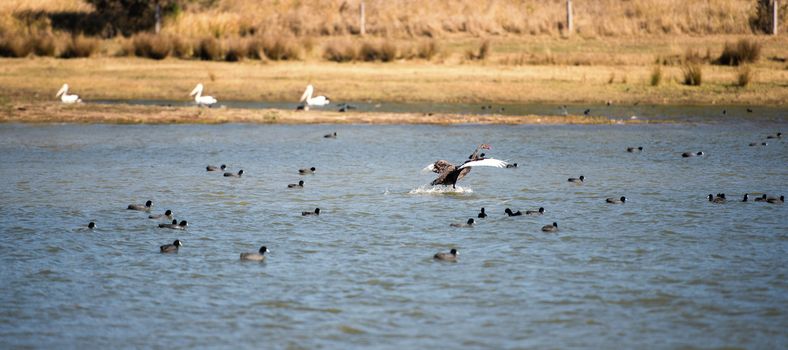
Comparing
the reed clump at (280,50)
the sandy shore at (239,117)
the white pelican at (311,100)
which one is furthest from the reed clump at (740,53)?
the reed clump at (280,50)

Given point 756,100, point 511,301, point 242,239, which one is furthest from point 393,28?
point 511,301

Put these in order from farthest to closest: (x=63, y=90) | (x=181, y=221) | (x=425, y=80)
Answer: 1. (x=425, y=80)
2. (x=63, y=90)
3. (x=181, y=221)

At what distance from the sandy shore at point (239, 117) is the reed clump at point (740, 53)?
31.0 ft

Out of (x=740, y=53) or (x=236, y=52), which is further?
(x=236, y=52)

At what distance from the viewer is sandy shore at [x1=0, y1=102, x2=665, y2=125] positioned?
29.9 meters

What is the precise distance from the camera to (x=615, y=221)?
16359 millimetres

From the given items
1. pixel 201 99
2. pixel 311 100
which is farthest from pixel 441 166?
pixel 201 99

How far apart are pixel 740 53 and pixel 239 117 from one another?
56.9 ft

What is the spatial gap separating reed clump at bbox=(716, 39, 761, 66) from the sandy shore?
372 inches

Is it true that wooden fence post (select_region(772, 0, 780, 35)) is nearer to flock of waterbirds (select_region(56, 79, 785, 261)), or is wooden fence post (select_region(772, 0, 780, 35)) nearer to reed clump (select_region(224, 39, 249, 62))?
flock of waterbirds (select_region(56, 79, 785, 261))

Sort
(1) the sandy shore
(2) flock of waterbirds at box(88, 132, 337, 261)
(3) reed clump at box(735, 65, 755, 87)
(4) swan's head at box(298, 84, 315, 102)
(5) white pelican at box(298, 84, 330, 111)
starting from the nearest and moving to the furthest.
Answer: (2) flock of waterbirds at box(88, 132, 337, 261) < (1) the sandy shore < (5) white pelican at box(298, 84, 330, 111) < (4) swan's head at box(298, 84, 315, 102) < (3) reed clump at box(735, 65, 755, 87)

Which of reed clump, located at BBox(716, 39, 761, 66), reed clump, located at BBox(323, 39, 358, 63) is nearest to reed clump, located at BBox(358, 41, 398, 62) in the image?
reed clump, located at BBox(323, 39, 358, 63)

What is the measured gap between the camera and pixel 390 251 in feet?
46.8

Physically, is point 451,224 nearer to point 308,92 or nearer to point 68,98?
point 308,92
